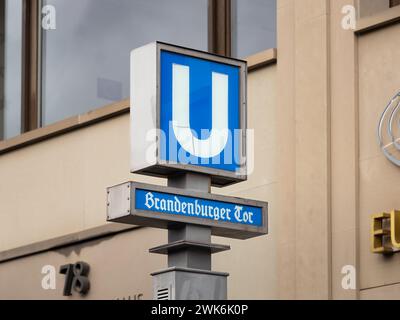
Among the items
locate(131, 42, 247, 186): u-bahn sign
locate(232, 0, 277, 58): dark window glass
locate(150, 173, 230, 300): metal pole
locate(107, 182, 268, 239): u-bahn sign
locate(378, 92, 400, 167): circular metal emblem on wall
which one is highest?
locate(232, 0, 277, 58): dark window glass

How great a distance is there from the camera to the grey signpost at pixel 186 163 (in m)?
9.23

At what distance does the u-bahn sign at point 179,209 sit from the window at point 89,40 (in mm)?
5230

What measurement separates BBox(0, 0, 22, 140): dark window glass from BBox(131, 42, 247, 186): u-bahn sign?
839cm

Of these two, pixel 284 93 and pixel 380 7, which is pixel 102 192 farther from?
pixel 380 7

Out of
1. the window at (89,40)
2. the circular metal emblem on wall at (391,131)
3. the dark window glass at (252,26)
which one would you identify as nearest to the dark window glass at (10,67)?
the window at (89,40)

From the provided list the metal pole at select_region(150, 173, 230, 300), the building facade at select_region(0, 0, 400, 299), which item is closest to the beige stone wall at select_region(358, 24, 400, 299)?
the building facade at select_region(0, 0, 400, 299)

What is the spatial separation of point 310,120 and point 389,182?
3.98 ft

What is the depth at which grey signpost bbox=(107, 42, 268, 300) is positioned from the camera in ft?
30.3

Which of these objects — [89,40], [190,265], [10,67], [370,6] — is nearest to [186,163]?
[190,265]

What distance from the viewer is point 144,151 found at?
9461 mm

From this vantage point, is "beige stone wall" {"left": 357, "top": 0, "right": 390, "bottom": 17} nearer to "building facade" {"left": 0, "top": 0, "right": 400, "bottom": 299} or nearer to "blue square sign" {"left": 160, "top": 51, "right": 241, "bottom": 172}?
"building facade" {"left": 0, "top": 0, "right": 400, "bottom": 299}

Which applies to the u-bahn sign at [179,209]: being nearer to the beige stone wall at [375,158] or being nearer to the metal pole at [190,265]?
the metal pole at [190,265]

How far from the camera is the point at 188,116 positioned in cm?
951

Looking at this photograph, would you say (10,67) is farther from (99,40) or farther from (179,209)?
(179,209)
